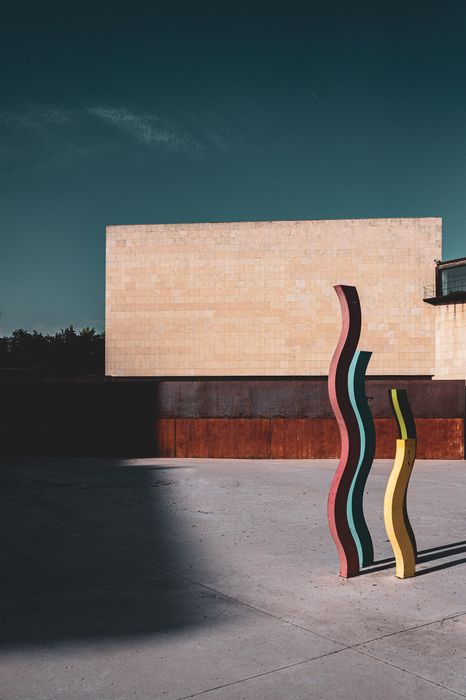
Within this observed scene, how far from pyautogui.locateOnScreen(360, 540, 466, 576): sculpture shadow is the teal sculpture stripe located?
20 cm

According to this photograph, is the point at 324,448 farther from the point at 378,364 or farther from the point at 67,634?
the point at 378,364

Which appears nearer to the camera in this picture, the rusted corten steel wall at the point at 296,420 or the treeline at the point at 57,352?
the rusted corten steel wall at the point at 296,420

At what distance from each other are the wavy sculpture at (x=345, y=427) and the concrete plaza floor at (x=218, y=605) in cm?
41

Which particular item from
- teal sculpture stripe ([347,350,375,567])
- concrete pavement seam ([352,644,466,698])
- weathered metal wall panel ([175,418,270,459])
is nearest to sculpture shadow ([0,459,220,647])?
concrete pavement seam ([352,644,466,698])

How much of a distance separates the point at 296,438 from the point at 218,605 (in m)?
12.0

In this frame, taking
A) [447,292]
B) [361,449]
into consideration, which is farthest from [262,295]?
[361,449]

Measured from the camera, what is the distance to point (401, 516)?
22.2ft

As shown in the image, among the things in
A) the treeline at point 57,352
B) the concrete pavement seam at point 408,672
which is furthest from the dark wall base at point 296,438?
the treeline at point 57,352

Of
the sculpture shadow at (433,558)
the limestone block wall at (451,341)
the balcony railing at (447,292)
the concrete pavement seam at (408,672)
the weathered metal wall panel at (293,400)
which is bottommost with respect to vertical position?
the sculpture shadow at (433,558)

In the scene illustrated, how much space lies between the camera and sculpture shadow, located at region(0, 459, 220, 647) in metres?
5.27

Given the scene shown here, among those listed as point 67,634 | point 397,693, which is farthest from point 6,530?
point 397,693

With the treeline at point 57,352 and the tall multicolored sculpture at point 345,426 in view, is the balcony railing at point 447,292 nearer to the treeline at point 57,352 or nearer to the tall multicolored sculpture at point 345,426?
the tall multicolored sculpture at point 345,426

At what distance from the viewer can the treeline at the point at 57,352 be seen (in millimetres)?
91750

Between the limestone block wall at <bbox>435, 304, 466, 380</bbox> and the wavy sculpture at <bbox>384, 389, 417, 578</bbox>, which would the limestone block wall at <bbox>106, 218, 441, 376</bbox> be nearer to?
the limestone block wall at <bbox>435, 304, 466, 380</bbox>
